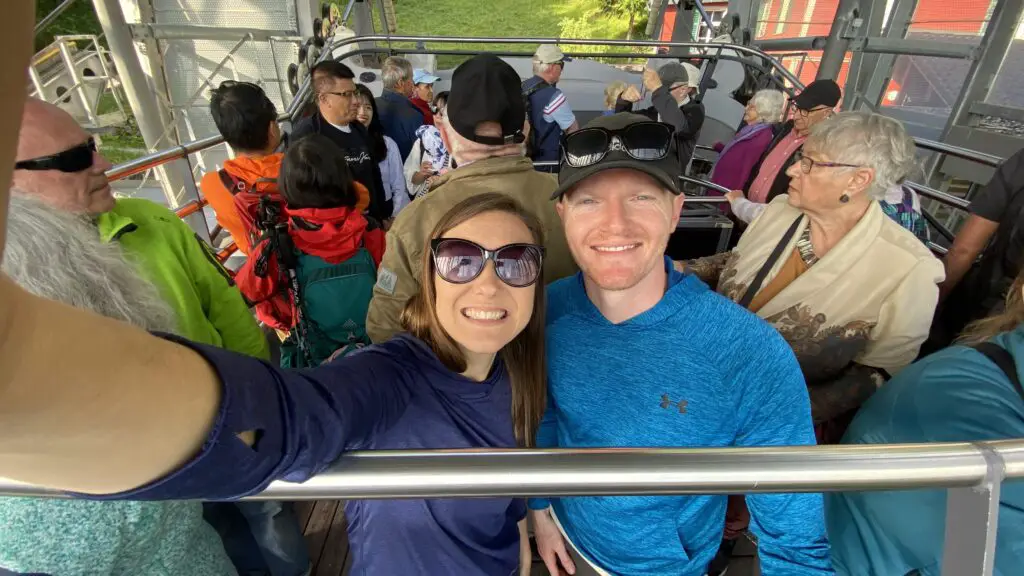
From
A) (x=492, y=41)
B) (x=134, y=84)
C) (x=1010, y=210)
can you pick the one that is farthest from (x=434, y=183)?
(x=134, y=84)

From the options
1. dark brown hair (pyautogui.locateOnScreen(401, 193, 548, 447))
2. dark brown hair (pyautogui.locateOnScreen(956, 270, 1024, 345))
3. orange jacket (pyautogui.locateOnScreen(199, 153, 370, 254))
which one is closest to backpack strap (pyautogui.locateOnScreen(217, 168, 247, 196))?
orange jacket (pyautogui.locateOnScreen(199, 153, 370, 254))

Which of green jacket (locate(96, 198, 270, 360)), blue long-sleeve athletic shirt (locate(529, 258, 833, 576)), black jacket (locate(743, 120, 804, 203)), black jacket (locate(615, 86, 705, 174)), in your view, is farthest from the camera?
black jacket (locate(615, 86, 705, 174))

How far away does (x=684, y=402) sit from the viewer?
1.12 meters

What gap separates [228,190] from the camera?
8.21ft

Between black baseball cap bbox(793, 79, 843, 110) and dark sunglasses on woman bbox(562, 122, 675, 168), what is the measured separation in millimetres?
2722

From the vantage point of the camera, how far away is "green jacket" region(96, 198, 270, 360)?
4.75 ft

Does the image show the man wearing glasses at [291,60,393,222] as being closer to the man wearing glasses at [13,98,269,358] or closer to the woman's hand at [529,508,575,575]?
the man wearing glasses at [13,98,269,358]

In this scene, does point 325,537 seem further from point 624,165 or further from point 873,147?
point 873,147

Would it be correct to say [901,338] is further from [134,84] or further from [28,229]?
[134,84]

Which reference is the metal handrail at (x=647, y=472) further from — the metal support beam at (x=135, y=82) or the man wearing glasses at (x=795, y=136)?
the metal support beam at (x=135, y=82)

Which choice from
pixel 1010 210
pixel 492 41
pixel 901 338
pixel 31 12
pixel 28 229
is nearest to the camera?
pixel 31 12

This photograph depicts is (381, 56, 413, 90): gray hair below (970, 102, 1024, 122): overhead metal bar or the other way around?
the other way around

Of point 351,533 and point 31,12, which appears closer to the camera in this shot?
point 31,12

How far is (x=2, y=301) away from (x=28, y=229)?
99cm
